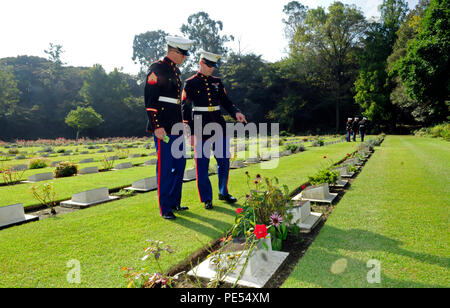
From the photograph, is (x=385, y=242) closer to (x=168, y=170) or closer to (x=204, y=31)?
(x=168, y=170)

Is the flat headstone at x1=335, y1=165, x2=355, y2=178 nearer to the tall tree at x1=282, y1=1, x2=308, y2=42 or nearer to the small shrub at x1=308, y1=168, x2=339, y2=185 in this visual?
the small shrub at x1=308, y1=168, x2=339, y2=185

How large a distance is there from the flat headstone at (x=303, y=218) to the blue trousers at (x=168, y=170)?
1.94 m

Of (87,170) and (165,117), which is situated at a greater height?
(165,117)

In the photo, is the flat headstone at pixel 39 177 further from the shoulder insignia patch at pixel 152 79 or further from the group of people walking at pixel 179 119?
the shoulder insignia patch at pixel 152 79

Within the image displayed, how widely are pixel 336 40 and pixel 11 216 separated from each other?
45.8m

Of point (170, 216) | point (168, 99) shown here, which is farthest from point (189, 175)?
point (168, 99)

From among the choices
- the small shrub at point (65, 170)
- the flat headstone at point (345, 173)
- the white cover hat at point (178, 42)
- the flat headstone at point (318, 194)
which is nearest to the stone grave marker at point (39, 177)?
the small shrub at point (65, 170)

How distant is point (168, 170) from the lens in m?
4.40

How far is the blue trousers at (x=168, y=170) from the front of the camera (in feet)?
14.2

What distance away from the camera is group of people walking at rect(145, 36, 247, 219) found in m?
4.31

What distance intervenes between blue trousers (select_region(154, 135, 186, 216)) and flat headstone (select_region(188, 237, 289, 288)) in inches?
71.2

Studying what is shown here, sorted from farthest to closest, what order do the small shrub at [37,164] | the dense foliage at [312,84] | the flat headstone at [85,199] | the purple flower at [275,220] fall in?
1. the dense foliage at [312,84]
2. the small shrub at [37,164]
3. the flat headstone at [85,199]
4. the purple flower at [275,220]

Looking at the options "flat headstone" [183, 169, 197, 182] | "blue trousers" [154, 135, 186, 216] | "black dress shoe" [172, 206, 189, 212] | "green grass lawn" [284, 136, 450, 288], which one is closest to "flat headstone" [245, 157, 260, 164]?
"flat headstone" [183, 169, 197, 182]

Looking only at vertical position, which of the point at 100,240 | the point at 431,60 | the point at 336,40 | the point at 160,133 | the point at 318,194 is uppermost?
the point at 336,40
